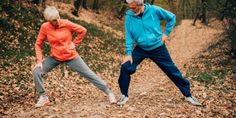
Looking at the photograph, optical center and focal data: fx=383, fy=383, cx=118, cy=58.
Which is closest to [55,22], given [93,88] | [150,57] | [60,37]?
[60,37]

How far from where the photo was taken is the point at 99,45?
856 inches

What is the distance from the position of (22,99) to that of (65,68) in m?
4.24

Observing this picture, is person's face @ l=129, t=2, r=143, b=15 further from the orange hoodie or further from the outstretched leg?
the orange hoodie

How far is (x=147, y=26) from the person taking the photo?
855cm

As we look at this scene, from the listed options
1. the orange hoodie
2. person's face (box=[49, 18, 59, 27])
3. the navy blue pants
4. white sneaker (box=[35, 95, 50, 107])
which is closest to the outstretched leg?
the navy blue pants

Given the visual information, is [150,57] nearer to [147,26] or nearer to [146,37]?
[146,37]

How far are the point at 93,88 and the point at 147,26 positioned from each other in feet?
15.8

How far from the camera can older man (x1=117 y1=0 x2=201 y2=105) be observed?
8547 mm

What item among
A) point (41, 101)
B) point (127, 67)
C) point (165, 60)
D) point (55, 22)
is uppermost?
point (55, 22)

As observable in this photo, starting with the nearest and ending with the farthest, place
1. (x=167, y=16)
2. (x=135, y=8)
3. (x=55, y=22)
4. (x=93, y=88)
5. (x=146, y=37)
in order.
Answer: (x=135, y=8) < (x=55, y=22) < (x=146, y=37) < (x=167, y=16) < (x=93, y=88)

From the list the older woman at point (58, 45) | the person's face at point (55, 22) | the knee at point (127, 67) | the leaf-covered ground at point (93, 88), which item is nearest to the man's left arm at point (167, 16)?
the knee at point (127, 67)

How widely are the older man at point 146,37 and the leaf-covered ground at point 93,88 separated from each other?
77 cm

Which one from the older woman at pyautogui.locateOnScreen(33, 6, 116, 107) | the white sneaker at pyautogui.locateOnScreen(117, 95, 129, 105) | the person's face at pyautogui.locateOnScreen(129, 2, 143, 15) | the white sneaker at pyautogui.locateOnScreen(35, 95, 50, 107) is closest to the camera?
the person's face at pyautogui.locateOnScreen(129, 2, 143, 15)

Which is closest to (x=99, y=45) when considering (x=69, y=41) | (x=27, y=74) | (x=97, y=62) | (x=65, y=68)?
(x=97, y=62)
